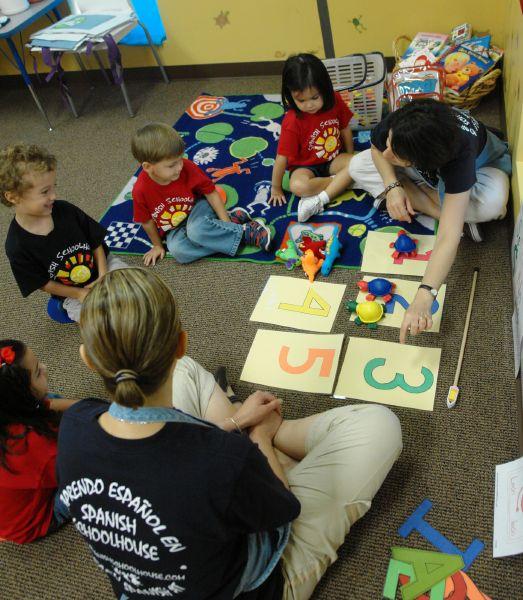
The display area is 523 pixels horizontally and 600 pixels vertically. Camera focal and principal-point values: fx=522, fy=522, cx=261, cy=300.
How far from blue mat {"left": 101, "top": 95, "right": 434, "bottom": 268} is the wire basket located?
12 centimetres

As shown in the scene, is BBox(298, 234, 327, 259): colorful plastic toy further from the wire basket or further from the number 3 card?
the wire basket

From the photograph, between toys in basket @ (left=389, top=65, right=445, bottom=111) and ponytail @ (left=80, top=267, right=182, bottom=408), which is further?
toys in basket @ (left=389, top=65, right=445, bottom=111)

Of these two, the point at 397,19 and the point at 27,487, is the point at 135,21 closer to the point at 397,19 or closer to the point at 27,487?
the point at 397,19

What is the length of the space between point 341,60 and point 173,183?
0.93m

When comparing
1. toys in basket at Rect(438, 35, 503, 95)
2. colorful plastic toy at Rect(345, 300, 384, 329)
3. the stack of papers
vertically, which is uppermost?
the stack of papers

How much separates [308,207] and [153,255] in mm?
622

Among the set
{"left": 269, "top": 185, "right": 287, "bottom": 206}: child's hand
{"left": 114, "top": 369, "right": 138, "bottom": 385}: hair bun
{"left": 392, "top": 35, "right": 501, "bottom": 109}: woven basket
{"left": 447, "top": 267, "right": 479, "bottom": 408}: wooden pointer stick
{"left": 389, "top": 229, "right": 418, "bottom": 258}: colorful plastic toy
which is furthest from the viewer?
{"left": 392, "top": 35, "right": 501, "bottom": 109}: woven basket

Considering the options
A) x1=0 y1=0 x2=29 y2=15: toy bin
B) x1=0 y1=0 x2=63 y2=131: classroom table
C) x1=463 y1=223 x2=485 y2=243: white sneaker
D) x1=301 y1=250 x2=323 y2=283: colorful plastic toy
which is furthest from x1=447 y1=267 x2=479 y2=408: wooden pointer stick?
x1=0 y1=0 x2=29 y2=15: toy bin

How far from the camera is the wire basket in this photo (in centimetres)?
219

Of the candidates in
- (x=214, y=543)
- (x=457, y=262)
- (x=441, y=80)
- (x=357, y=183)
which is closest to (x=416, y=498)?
(x=214, y=543)

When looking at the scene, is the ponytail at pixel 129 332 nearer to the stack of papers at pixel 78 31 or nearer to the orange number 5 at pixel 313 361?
the orange number 5 at pixel 313 361

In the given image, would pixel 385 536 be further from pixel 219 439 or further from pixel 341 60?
pixel 341 60

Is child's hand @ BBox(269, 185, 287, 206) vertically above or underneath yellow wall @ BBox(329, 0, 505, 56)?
underneath

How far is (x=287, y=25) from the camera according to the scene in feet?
9.02
